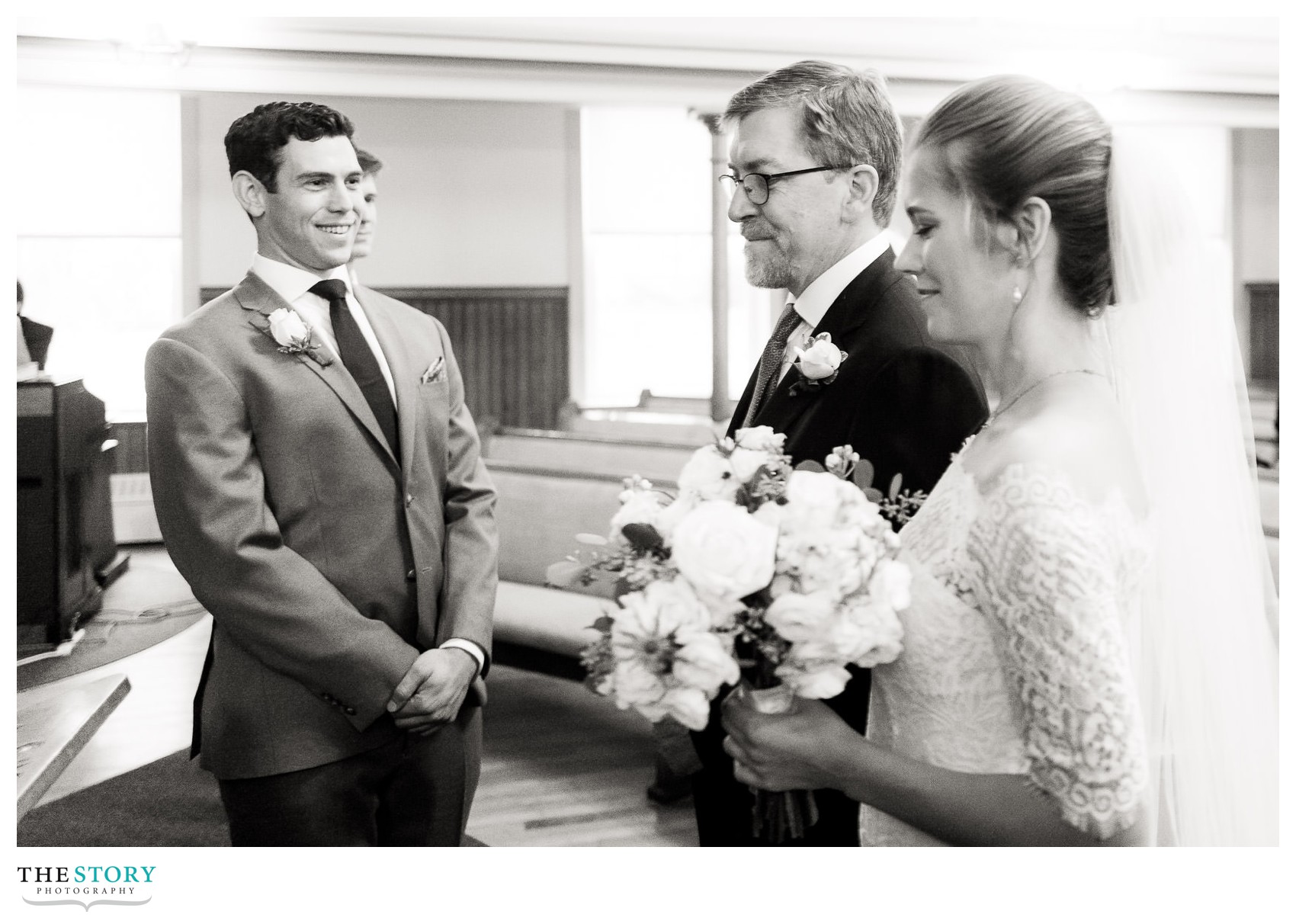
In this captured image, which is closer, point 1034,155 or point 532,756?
point 1034,155

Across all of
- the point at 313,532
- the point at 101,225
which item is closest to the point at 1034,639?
the point at 313,532

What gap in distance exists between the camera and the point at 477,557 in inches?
85.0

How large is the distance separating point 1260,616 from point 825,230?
86 cm

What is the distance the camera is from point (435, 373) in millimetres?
2156

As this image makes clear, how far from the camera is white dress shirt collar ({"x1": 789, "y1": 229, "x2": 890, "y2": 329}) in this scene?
195cm

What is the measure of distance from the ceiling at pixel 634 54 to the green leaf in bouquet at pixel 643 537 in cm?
597

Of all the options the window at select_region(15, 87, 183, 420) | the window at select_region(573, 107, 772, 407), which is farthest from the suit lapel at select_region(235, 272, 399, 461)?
the window at select_region(573, 107, 772, 407)

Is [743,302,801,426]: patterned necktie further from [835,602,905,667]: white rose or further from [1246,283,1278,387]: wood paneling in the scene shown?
[1246,283,1278,387]: wood paneling

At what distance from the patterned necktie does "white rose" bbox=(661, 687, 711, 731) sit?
752 mm

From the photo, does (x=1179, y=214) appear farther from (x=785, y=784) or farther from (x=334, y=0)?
(x=334, y=0)

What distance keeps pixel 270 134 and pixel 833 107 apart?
3.05 feet

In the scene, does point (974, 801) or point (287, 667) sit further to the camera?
point (287, 667)

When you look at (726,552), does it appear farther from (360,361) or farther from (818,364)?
(360,361)
